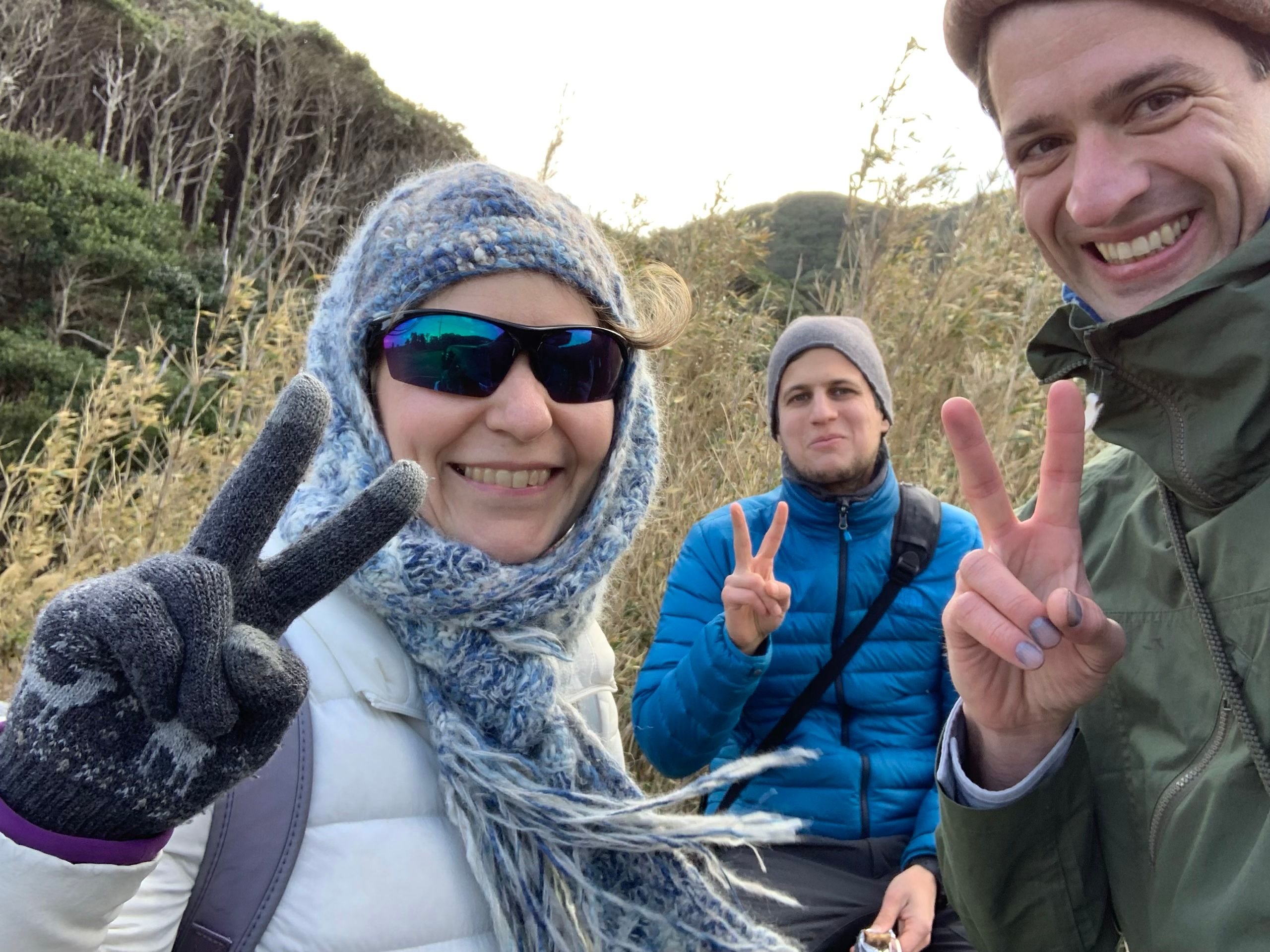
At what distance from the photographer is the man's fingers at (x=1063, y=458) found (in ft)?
3.58

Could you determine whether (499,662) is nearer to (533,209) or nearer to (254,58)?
(533,209)

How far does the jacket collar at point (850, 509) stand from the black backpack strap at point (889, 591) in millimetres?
54

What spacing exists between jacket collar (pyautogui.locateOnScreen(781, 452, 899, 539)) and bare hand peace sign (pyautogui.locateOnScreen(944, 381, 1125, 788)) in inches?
52.8

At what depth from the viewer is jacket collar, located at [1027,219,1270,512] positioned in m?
0.96

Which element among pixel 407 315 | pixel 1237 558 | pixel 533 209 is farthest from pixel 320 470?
A: pixel 1237 558

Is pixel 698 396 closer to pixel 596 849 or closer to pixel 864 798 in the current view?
pixel 864 798

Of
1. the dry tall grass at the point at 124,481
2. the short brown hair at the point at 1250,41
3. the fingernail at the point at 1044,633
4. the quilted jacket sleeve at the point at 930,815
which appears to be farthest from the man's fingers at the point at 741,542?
the dry tall grass at the point at 124,481

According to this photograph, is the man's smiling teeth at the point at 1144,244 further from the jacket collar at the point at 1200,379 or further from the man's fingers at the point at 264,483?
the man's fingers at the point at 264,483

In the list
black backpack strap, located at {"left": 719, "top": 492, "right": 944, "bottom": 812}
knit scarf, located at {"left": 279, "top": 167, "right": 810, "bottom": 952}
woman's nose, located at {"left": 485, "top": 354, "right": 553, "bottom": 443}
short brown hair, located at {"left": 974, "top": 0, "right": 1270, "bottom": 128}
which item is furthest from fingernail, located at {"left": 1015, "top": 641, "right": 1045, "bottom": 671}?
black backpack strap, located at {"left": 719, "top": 492, "right": 944, "bottom": 812}

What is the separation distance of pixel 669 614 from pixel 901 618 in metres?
0.69

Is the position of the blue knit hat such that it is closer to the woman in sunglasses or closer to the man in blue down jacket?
the woman in sunglasses

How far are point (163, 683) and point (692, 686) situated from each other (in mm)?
1506

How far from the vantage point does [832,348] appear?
9.00 ft

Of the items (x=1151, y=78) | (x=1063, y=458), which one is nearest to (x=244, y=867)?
(x=1063, y=458)
